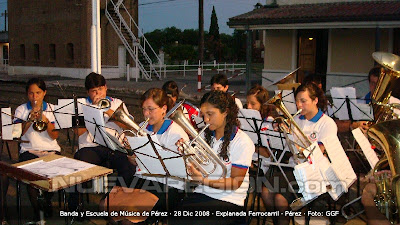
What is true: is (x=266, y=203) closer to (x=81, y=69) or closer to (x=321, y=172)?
(x=321, y=172)

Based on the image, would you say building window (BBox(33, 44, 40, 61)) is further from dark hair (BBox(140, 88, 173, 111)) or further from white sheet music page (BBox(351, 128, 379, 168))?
white sheet music page (BBox(351, 128, 379, 168))

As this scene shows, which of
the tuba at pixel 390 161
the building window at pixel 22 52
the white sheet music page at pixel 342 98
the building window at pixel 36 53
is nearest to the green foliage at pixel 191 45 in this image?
the building window at pixel 36 53

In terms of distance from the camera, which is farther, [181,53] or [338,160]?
[181,53]

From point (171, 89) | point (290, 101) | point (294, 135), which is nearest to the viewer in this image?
point (294, 135)

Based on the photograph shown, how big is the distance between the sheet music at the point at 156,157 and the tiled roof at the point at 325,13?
11.8m

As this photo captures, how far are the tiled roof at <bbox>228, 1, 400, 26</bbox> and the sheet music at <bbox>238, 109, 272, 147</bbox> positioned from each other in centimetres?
1037

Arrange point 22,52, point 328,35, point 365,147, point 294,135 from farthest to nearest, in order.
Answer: point 22,52, point 328,35, point 294,135, point 365,147

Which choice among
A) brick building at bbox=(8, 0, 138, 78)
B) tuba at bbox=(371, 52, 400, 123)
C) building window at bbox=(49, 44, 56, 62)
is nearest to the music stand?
tuba at bbox=(371, 52, 400, 123)

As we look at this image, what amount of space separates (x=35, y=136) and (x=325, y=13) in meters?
12.0

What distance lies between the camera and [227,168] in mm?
3439

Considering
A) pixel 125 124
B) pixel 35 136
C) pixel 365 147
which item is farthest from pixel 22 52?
pixel 365 147

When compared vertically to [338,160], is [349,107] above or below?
above

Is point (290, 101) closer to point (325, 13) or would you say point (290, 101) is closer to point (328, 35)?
point (325, 13)

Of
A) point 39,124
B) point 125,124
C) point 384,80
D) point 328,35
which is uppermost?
point 328,35
